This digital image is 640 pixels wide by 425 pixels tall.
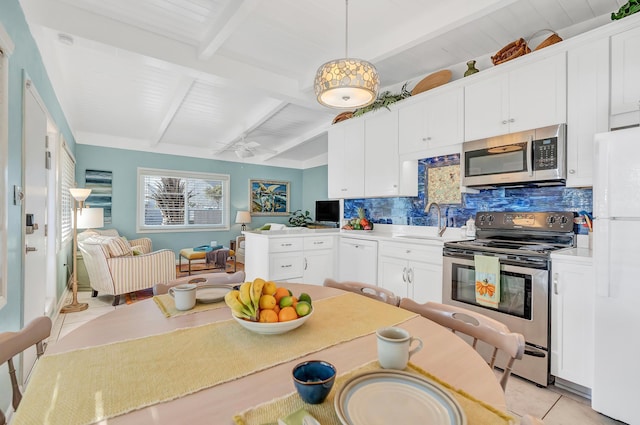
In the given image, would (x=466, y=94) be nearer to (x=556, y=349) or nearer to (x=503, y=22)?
(x=503, y=22)

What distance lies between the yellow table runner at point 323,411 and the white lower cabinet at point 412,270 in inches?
84.4

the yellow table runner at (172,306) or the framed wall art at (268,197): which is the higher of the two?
the framed wall art at (268,197)

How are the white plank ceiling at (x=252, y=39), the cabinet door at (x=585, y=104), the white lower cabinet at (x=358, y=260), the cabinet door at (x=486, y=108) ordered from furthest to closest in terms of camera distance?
the white lower cabinet at (x=358, y=260) < the cabinet door at (x=486, y=108) < the white plank ceiling at (x=252, y=39) < the cabinet door at (x=585, y=104)

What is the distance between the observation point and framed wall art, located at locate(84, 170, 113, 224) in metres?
6.01

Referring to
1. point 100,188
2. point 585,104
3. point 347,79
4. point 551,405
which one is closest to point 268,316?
point 347,79

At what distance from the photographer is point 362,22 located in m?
2.64

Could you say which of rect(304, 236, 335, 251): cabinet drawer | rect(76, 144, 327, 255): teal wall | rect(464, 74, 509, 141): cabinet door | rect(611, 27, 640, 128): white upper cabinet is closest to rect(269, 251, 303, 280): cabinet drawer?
rect(304, 236, 335, 251): cabinet drawer

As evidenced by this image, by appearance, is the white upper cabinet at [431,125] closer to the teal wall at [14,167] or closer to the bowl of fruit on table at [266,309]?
the bowl of fruit on table at [266,309]

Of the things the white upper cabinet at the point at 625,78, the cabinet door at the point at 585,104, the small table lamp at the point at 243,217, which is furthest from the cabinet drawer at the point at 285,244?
the small table lamp at the point at 243,217

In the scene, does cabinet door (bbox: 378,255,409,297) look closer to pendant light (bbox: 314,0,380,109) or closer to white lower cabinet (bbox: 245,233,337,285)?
white lower cabinet (bbox: 245,233,337,285)

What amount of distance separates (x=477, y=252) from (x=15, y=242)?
316 cm

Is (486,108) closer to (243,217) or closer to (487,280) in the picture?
(487,280)

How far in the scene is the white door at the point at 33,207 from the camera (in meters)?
2.12

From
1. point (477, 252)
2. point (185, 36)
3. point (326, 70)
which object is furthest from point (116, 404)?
point (185, 36)
